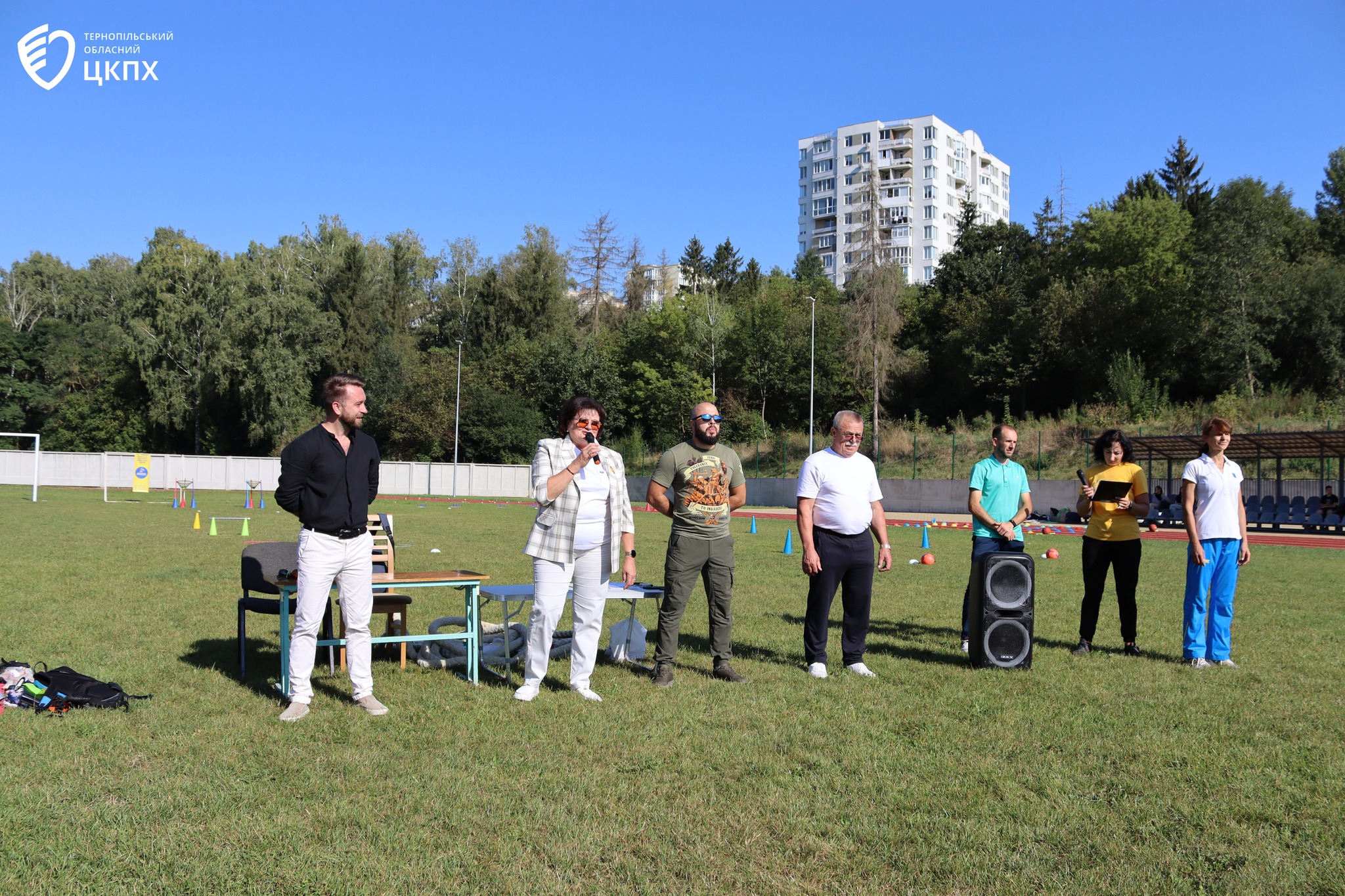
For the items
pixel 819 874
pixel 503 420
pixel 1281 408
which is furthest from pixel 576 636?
pixel 503 420

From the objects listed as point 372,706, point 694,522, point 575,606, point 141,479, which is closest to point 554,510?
point 575,606

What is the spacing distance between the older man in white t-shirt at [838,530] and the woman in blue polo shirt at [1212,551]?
2.49 m

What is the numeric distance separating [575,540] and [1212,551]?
4.94 meters

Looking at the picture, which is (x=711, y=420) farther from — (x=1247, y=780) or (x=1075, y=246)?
(x=1075, y=246)

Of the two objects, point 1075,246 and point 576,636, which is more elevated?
point 1075,246

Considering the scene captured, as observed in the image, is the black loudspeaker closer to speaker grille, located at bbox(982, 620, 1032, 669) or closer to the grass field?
speaker grille, located at bbox(982, 620, 1032, 669)

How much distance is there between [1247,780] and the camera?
4.58m

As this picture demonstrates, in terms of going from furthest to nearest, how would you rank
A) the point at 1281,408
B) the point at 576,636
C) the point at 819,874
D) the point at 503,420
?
the point at 503,420 < the point at 1281,408 < the point at 576,636 < the point at 819,874

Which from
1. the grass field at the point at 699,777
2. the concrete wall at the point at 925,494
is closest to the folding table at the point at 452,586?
the grass field at the point at 699,777

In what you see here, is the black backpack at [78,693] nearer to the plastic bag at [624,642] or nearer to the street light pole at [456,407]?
the plastic bag at [624,642]

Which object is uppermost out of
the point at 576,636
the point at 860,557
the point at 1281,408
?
the point at 1281,408

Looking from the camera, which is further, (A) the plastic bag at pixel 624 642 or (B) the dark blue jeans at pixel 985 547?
(B) the dark blue jeans at pixel 985 547

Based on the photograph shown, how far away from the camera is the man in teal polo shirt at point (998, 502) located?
7723 millimetres

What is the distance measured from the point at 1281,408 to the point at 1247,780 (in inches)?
1632
